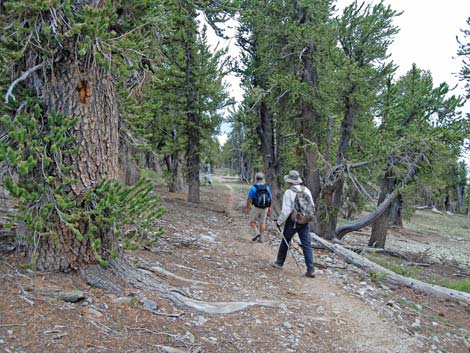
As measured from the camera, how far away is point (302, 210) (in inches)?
312

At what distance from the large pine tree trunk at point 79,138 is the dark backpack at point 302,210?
4.09 metres

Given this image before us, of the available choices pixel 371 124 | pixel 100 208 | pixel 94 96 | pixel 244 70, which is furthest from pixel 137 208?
pixel 244 70

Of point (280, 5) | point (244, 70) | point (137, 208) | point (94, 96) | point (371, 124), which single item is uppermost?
point (280, 5)

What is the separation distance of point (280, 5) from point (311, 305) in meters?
12.0

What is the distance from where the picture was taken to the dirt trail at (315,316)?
513cm

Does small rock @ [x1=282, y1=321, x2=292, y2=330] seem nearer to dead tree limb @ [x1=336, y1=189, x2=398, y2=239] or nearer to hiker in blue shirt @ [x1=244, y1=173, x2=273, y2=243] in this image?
hiker in blue shirt @ [x1=244, y1=173, x2=273, y2=243]

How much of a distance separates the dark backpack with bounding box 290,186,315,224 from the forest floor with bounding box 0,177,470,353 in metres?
1.19

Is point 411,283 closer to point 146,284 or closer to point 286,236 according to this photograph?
point 286,236

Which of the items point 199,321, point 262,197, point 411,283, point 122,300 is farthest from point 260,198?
point 122,300

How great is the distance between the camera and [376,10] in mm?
13359

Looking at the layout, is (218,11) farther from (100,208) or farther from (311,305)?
(311,305)

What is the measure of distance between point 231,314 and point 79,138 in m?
3.03

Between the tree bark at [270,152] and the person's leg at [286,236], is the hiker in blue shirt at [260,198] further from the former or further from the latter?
the tree bark at [270,152]

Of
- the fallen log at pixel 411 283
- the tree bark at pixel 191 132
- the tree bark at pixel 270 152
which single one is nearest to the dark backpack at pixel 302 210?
the fallen log at pixel 411 283
